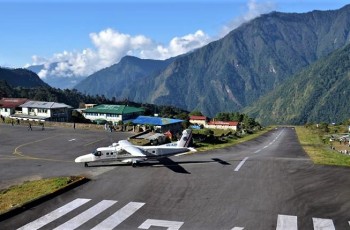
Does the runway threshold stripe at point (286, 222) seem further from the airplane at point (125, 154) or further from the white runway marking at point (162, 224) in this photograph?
the airplane at point (125, 154)

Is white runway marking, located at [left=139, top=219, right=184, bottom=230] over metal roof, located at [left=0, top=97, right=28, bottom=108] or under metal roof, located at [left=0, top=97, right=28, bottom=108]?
under

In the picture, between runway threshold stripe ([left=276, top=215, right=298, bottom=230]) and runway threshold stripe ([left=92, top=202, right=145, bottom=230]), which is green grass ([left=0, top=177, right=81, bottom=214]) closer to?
runway threshold stripe ([left=92, top=202, right=145, bottom=230])

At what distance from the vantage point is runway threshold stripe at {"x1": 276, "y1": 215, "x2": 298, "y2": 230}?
80.2ft

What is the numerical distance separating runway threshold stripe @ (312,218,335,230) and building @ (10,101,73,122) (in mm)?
92059

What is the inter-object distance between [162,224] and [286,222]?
27.3ft

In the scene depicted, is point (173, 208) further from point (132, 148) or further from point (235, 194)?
point (132, 148)

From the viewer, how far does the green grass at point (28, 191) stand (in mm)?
29250

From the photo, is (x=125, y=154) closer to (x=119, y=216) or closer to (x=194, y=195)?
(x=194, y=195)

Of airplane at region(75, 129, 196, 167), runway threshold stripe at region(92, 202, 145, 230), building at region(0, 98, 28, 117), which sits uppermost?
building at region(0, 98, 28, 117)

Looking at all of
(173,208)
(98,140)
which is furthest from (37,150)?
(173,208)

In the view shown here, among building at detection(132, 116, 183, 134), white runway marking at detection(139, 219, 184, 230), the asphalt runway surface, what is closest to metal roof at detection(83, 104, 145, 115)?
building at detection(132, 116, 183, 134)

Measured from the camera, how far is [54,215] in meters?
26.6

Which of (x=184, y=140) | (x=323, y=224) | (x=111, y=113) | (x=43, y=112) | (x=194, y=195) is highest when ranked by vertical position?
(x=43, y=112)

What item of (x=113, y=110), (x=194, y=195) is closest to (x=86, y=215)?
(x=194, y=195)
